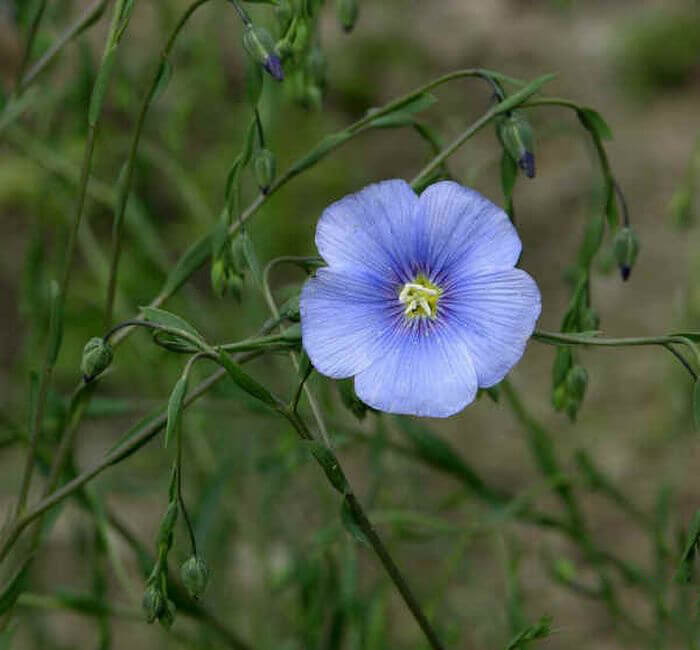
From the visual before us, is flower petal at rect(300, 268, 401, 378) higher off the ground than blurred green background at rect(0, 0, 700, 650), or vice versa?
blurred green background at rect(0, 0, 700, 650)

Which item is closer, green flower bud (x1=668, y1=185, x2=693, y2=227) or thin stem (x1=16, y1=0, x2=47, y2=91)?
thin stem (x1=16, y1=0, x2=47, y2=91)

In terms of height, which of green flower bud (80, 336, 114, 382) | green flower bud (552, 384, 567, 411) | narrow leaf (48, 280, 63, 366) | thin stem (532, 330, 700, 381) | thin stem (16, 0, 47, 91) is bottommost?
thin stem (532, 330, 700, 381)

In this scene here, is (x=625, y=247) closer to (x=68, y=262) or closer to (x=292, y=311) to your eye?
(x=292, y=311)

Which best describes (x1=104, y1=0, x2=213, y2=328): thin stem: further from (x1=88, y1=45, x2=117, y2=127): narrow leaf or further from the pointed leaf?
the pointed leaf

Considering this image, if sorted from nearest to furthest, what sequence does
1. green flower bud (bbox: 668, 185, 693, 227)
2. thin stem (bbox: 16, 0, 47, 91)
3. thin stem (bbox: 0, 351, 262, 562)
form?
thin stem (bbox: 0, 351, 262, 562) < thin stem (bbox: 16, 0, 47, 91) < green flower bud (bbox: 668, 185, 693, 227)

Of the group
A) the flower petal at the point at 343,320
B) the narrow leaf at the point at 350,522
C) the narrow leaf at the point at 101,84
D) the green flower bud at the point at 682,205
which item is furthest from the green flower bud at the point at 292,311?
the green flower bud at the point at 682,205

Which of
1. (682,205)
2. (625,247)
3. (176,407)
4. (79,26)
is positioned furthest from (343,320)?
(682,205)

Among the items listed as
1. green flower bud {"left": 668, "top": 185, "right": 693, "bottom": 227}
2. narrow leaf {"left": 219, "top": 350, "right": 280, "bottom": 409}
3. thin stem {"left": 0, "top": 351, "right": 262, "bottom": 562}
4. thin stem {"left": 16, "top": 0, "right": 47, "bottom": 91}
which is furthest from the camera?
green flower bud {"left": 668, "top": 185, "right": 693, "bottom": 227}

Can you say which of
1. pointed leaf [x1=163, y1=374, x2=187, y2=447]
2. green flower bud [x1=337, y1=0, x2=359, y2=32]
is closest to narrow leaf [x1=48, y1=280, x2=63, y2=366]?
pointed leaf [x1=163, y1=374, x2=187, y2=447]

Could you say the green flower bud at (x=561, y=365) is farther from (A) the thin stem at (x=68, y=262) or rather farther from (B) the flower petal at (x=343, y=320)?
(A) the thin stem at (x=68, y=262)
